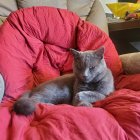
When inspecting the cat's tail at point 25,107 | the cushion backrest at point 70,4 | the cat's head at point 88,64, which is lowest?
the cat's tail at point 25,107

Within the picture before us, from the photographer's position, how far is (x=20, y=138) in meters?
1.03

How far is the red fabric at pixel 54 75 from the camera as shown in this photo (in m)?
1.07

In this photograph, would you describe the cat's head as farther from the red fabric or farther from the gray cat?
the red fabric

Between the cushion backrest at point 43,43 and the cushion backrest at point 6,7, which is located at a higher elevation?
the cushion backrest at point 6,7

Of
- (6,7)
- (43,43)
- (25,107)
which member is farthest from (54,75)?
(6,7)

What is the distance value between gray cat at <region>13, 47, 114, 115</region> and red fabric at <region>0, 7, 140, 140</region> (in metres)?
0.08

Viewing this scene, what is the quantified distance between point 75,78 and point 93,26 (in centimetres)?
47

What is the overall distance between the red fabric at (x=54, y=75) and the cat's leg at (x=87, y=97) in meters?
0.05

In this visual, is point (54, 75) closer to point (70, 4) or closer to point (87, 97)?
point (87, 97)

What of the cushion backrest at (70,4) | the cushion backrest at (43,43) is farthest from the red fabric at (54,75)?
the cushion backrest at (70,4)

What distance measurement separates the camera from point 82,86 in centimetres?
148

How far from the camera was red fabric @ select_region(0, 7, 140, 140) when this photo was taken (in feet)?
3.50

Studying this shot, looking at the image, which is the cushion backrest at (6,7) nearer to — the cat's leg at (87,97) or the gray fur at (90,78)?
the gray fur at (90,78)

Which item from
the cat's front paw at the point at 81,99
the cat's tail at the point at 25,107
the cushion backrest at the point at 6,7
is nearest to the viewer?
the cat's tail at the point at 25,107
